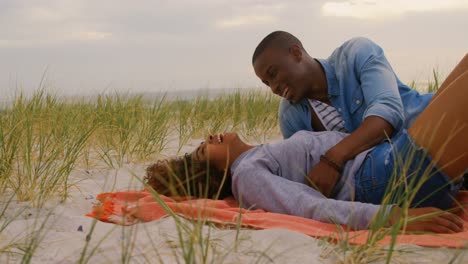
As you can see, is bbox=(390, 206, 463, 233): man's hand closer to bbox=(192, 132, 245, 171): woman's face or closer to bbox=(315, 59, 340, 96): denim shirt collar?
bbox=(192, 132, 245, 171): woman's face

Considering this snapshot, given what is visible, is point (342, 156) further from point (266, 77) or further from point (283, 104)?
point (283, 104)

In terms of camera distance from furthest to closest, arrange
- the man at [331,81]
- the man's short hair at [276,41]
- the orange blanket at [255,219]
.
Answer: the man's short hair at [276,41] → the man at [331,81] → the orange blanket at [255,219]

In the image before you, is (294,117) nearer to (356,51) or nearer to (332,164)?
(356,51)

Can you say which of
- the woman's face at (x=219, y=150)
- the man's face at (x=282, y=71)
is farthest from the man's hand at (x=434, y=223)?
the man's face at (x=282, y=71)

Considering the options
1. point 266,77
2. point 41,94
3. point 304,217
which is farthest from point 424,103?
point 41,94

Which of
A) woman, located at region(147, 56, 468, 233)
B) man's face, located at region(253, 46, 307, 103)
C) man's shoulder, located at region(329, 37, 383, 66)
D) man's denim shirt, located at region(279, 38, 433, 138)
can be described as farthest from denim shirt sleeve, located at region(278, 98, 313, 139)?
woman, located at region(147, 56, 468, 233)

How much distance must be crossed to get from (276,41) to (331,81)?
365mm

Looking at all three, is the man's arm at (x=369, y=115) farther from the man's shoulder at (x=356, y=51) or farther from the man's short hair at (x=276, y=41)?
the man's short hair at (x=276, y=41)

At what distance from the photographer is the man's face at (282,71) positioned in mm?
3059

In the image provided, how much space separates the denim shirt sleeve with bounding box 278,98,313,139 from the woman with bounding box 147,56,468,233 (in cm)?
42

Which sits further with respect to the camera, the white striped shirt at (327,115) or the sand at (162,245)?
the white striped shirt at (327,115)

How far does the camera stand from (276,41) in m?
3.19

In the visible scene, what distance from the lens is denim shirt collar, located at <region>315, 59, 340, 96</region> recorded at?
3.16 meters

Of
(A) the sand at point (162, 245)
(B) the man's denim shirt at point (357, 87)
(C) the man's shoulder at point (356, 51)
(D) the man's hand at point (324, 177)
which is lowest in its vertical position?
(A) the sand at point (162, 245)
